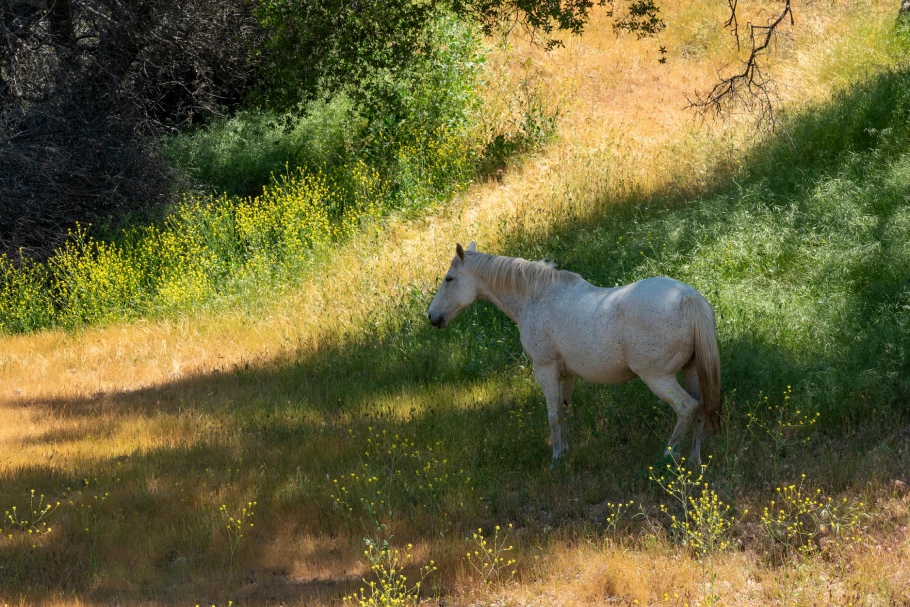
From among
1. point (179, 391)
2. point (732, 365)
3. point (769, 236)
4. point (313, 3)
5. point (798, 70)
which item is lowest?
point (179, 391)

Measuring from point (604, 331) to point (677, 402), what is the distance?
793 mm

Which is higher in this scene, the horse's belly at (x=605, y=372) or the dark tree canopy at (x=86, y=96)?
the dark tree canopy at (x=86, y=96)

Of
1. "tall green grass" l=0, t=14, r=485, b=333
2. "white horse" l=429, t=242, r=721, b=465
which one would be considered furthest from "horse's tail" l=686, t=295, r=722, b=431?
"tall green grass" l=0, t=14, r=485, b=333

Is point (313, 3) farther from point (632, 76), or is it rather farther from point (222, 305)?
point (632, 76)

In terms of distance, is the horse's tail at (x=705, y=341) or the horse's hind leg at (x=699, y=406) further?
the horse's hind leg at (x=699, y=406)

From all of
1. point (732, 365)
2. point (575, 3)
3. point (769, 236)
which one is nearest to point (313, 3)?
point (575, 3)

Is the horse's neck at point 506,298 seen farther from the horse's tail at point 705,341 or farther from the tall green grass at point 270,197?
the tall green grass at point 270,197

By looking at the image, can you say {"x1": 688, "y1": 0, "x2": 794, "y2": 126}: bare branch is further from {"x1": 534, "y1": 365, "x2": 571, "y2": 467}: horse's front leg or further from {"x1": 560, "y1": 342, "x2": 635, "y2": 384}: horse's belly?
{"x1": 534, "y1": 365, "x2": 571, "y2": 467}: horse's front leg

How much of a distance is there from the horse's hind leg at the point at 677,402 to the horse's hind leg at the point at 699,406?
0.04m

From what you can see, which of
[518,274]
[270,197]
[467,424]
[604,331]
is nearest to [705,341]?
[604,331]

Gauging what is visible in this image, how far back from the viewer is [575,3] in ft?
38.8

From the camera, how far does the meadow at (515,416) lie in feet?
18.8

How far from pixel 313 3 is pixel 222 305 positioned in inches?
195


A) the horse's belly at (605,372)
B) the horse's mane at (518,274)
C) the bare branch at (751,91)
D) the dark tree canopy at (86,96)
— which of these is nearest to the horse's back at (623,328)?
the horse's belly at (605,372)
